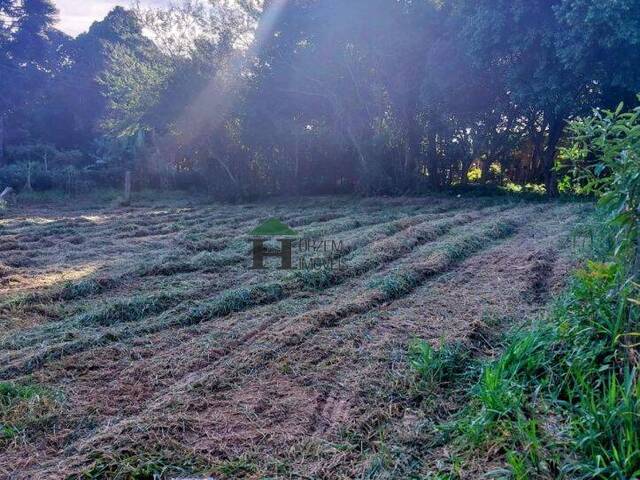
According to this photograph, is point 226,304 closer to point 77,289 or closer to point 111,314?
point 111,314

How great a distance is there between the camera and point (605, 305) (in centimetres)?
198

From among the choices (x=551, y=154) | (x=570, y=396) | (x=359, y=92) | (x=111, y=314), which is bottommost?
(x=111, y=314)

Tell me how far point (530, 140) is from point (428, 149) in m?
2.94

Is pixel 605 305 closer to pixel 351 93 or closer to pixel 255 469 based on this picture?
pixel 255 469

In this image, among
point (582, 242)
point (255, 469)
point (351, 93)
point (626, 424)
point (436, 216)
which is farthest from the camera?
point (351, 93)

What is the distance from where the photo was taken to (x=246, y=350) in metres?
2.59

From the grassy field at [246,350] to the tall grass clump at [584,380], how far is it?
0.58 feet

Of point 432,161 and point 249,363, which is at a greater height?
point 432,161

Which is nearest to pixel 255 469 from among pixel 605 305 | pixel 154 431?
pixel 154 431

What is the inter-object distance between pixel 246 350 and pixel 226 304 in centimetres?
86

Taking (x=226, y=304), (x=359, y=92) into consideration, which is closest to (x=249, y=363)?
(x=226, y=304)

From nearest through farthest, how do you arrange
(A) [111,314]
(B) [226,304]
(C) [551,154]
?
(A) [111,314] → (B) [226,304] → (C) [551,154]

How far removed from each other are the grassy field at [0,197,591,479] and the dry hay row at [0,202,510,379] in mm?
14

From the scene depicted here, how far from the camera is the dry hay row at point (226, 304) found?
257 cm
